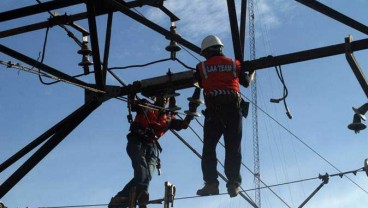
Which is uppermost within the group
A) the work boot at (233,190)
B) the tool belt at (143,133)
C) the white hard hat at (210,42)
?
the white hard hat at (210,42)

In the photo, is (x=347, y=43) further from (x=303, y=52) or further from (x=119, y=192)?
(x=119, y=192)

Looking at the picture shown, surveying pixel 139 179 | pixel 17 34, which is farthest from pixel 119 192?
pixel 17 34

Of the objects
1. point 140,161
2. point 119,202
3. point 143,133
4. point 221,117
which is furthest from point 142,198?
point 221,117

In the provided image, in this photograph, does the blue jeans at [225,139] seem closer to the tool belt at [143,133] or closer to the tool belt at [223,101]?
the tool belt at [223,101]

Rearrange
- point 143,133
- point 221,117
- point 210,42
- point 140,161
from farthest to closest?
point 143,133
point 140,161
point 210,42
point 221,117

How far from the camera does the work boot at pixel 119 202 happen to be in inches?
380

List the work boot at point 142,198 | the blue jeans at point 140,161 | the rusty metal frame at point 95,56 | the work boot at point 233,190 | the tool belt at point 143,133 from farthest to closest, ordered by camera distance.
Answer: the tool belt at point 143,133 < the blue jeans at point 140,161 < the work boot at point 142,198 < the rusty metal frame at point 95,56 < the work boot at point 233,190

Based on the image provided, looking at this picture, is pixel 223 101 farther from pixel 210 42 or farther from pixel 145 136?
pixel 145 136

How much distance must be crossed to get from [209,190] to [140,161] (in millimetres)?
1743

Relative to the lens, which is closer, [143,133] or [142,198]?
[142,198]

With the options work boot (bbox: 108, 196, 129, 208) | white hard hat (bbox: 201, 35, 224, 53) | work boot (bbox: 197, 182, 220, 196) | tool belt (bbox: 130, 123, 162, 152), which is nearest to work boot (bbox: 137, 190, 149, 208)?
work boot (bbox: 108, 196, 129, 208)

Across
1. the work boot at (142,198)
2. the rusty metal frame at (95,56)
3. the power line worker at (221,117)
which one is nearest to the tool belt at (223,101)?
the power line worker at (221,117)

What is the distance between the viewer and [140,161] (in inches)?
407

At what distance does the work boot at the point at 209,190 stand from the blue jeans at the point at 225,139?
0.21ft
